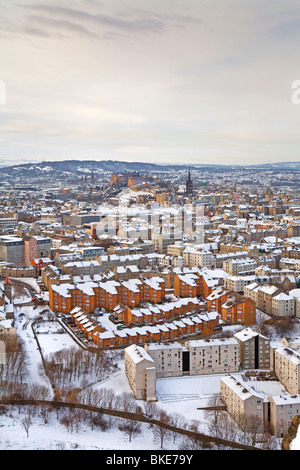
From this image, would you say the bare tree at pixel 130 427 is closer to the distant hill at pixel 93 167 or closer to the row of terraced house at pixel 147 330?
the row of terraced house at pixel 147 330

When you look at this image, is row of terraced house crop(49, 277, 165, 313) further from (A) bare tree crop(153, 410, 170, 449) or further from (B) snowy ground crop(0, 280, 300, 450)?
(A) bare tree crop(153, 410, 170, 449)

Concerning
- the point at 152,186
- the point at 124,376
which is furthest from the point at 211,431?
the point at 152,186

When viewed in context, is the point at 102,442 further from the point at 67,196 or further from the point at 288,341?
the point at 67,196

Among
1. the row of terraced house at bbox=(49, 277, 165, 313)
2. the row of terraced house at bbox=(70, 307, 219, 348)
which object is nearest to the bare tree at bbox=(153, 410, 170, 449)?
the row of terraced house at bbox=(70, 307, 219, 348)

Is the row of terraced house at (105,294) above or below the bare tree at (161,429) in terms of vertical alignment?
above

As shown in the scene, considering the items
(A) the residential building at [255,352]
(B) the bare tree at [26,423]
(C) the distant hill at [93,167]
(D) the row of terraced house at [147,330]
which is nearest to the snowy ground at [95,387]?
(B) the bare tree at [26,423]

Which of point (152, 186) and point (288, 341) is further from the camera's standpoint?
point (152, 186)

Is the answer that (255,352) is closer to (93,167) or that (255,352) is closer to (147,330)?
(147,330)

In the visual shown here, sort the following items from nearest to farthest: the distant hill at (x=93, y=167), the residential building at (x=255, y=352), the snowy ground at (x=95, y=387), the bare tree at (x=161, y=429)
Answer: the snowy ground at (x=95, y=387), the bare tree at (x=161, y=429), the residential building at (x=255, y=352), the distant hill at (x=93, y=167)

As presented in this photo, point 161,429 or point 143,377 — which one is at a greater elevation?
point 143,377

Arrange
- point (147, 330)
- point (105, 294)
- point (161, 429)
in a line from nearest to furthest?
point (161, 429)
point (147, 330)
point (105, 294)

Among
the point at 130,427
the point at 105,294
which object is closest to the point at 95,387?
the point at 130,427
